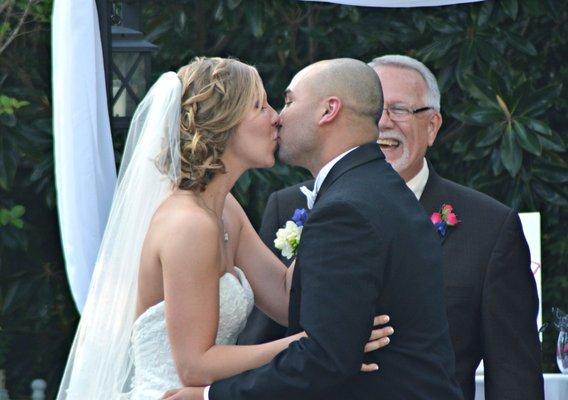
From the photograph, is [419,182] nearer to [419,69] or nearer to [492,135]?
[419,69]

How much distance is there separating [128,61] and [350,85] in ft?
8.73

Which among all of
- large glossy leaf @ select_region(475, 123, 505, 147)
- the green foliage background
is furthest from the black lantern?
large glossy leaf @ select_region(475, 123, 505, 147)

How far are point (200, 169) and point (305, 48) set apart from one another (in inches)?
155

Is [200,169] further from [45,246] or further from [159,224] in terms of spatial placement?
[45,246]

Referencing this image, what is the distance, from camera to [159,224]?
10.7 feet

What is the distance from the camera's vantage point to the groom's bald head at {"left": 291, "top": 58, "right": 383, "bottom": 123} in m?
3.04

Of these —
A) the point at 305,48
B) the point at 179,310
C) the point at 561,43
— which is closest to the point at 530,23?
the point at 561,43

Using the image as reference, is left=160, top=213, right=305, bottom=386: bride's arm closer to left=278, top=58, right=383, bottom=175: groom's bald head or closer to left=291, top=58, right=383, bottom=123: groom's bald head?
left=278, top=58, right=383, bottom=175: groom's bald head

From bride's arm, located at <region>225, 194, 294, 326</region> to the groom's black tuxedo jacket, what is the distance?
0.59 metres

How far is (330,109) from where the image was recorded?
3.05m

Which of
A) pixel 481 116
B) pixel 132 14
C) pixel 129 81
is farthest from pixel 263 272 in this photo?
pixel 481 116

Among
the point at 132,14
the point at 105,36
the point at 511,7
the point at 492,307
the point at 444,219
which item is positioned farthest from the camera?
the point at 511,7

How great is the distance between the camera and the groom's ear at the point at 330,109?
304 centimetres

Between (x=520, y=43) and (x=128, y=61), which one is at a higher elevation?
(x=128, y=61)
